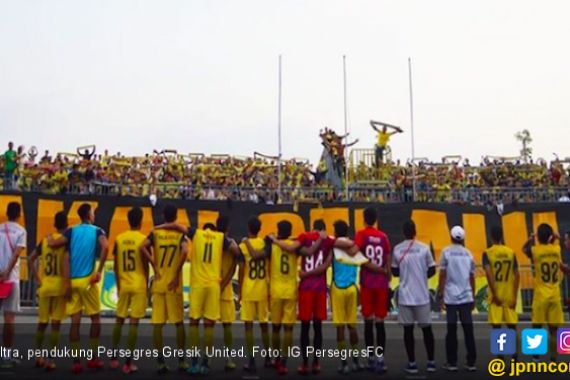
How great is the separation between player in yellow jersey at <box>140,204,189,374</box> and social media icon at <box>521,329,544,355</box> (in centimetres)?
547

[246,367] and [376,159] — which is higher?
[376,159]

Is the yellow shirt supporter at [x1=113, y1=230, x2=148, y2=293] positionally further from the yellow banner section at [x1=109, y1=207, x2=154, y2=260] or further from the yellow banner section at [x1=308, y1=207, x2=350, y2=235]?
the yellow banner section at [x1=308, y1=207, x2=350, y2=235]

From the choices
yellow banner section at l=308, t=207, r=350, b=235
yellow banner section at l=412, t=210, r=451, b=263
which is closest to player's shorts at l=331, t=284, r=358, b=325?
yellow banner section at l=308, t=207, r=350, b=235

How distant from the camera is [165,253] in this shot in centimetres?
867

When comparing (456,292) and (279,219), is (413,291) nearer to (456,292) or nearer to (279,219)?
(456,292)

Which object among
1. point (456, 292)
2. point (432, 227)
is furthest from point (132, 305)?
point (432, 227)

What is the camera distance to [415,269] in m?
8.88

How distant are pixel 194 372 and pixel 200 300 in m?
0.98

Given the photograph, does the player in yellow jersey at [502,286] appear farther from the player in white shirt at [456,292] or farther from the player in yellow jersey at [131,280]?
the player in yellow jersey at [131,280]

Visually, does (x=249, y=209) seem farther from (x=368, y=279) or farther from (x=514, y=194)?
(x=368, y=279)

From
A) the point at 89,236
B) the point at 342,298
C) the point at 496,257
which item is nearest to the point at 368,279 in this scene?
Result: the point at 342,298

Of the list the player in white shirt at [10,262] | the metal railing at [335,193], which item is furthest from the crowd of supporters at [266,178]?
the player in white shirt at [10,262]

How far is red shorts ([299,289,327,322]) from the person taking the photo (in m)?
8.74

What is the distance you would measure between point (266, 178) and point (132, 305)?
50.5 ft
